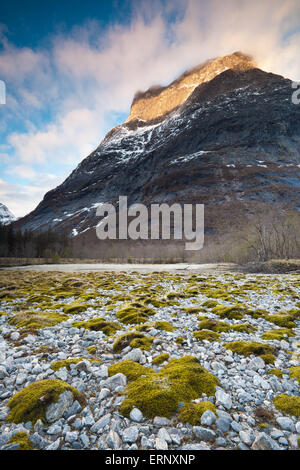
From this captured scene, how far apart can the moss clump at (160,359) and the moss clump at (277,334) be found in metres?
3.50

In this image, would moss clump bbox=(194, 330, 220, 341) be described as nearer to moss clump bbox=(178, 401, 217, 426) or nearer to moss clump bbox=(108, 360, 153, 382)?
moss clump bbox=(108, 360, 153, 382)

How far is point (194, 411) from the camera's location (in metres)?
3.53

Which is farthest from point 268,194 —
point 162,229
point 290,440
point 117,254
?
point 290,440

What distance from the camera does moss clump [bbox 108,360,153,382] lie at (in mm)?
4649

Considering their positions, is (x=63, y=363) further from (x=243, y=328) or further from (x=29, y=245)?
(x=29, y=245)

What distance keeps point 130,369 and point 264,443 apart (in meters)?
2.79

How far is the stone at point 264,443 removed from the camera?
2.88 m

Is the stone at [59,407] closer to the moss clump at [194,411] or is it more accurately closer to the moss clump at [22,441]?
the moss clump at [22,441]

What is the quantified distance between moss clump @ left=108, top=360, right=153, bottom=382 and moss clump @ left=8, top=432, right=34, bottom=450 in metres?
1.97

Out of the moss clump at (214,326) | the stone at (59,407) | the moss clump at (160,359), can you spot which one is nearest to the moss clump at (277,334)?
the moss clump at (214,326)

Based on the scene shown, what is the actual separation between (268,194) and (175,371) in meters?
149

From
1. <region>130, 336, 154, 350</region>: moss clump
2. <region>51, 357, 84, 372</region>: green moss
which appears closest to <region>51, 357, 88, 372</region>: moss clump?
<region>51, 357, 84, 372</region>: green moss

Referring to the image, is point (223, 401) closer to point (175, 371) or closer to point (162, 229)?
point (175, 371)
